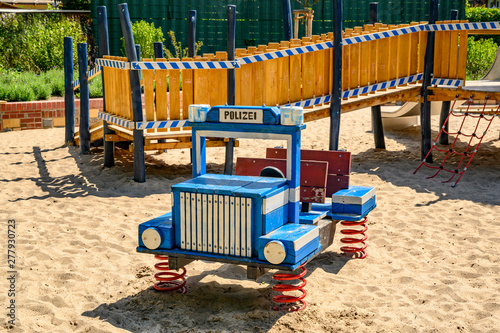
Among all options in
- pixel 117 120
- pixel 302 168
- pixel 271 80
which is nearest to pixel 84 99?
pixel 117 120

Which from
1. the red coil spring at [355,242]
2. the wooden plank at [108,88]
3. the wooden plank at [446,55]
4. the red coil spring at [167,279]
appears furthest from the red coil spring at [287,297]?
the wooden plank at [446,55]

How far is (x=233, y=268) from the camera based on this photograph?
215 inches

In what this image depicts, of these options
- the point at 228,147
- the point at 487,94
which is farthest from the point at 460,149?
the point at 228,147

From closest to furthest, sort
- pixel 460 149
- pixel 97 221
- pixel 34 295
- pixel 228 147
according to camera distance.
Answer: pixel 34 295
pixel 97 221
pixel 228 147
pixel 460 149

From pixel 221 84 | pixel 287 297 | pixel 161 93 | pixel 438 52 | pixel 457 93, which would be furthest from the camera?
pixel 438 52

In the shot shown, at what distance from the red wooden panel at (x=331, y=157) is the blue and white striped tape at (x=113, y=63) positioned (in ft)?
9.89

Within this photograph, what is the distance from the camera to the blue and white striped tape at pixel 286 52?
28.3 ft

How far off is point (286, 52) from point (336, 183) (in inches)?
132

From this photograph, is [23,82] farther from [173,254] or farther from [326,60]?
[173,254]

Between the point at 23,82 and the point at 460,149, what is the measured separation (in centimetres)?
974

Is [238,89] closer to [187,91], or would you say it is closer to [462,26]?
[187,91]

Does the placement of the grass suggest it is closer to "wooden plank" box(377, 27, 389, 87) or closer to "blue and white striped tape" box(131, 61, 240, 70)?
"blue and white striped tape" box(131, 61, 240, 70)

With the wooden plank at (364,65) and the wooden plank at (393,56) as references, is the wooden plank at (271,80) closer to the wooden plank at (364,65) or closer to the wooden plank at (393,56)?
the wooden plank at (364,65)

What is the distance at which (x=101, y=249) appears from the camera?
5816mm
